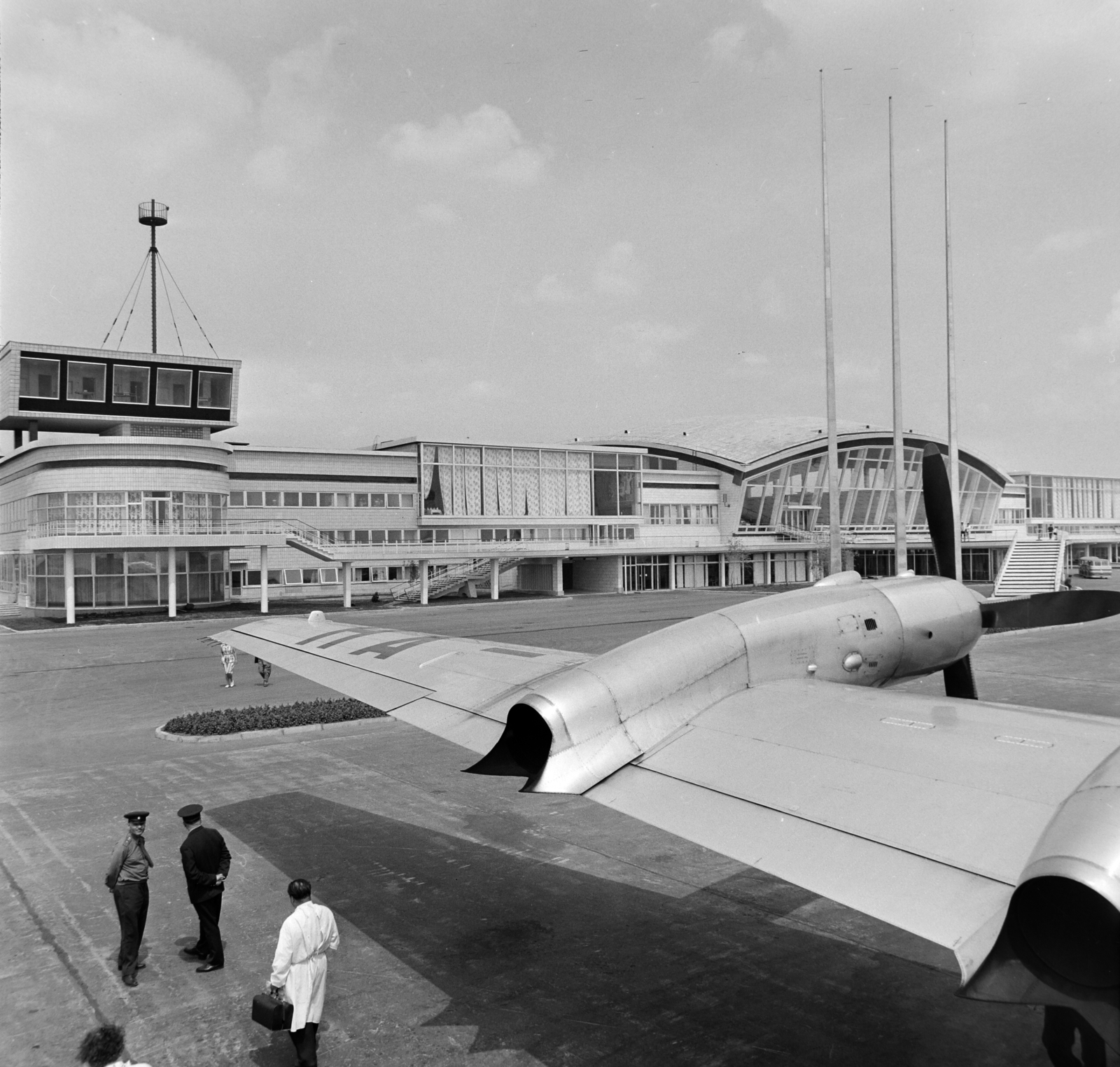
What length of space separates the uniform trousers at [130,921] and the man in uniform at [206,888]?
1.74 ft

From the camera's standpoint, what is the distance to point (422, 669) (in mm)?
10680

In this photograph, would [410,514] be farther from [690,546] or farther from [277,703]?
[277,703]

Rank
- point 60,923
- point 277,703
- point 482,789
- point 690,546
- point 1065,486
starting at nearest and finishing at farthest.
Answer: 1. point 60,923
2. point 482,789
3. point 277,703
4. point 690,546
5. point 1065,486

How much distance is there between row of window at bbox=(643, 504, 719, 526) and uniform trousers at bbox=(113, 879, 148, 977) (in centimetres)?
7210

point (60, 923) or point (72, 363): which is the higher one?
point (72, 363)

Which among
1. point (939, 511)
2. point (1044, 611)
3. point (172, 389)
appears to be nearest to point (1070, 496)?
point (172, 389)

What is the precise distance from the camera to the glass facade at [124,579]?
55.9m

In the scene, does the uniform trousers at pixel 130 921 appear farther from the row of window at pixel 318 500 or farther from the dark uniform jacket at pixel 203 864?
the row of window at pixel 318 500

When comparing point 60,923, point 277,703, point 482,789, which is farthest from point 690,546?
point 60,923

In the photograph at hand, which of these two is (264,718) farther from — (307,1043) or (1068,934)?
(1068,934)

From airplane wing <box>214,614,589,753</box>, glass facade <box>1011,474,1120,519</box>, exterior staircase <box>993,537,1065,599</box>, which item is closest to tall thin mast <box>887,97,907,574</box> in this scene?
exterior staircase <box>993,537,1065,599</box>

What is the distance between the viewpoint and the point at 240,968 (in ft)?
30.5

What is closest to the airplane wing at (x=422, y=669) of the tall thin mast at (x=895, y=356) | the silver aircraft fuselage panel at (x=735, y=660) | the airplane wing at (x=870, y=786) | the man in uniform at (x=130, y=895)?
the airplane wing at (x=870, y=786)

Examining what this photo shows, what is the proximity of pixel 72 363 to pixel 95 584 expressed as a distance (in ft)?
47.0
